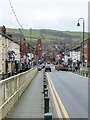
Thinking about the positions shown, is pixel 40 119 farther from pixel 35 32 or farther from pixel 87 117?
pixel 35 32

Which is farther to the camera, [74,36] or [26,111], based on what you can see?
[74,36]

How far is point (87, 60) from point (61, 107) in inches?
3790

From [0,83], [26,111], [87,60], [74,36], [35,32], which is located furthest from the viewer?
[74,36]

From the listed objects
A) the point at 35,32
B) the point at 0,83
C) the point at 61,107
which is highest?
the point at 35,32

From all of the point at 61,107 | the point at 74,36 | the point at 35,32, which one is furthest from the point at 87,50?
the point at 61,107

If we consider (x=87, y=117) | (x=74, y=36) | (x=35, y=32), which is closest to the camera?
(x=87, y=117)

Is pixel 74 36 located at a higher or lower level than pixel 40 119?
higher

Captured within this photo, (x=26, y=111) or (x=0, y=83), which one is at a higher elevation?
(x=0, y=83)

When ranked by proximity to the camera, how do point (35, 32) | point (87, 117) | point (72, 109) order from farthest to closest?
point (35, 32) < point (72, 109) < point (87, 117)

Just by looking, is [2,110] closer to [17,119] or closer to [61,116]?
[17,119]

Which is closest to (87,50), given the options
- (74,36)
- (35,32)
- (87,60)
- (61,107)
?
(87,60)

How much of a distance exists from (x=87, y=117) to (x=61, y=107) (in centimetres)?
351

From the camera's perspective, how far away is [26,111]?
15250 mm

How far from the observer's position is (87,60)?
112812mm
